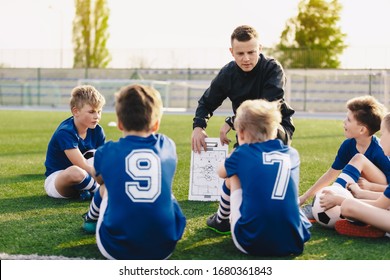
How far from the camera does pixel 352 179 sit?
4207 millimetres

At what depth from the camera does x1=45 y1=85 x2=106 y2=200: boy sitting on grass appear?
4832 millimetres

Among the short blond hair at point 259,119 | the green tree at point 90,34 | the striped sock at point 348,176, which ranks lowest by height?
the striped sock at point 348,176

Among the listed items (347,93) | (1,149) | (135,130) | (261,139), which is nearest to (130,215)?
(135,130)

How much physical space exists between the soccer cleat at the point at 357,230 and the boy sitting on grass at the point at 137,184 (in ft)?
4.29

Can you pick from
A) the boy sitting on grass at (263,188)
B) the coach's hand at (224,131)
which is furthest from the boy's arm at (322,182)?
the boy sitting on grass at (263,188)

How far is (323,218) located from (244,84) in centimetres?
132

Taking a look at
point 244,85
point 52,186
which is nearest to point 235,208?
point 244,85

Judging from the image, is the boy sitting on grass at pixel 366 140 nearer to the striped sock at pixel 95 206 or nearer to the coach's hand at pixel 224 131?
the coach's hand at pixel 224 131

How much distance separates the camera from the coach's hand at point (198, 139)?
15.6 ft

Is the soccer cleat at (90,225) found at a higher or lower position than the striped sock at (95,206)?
lower

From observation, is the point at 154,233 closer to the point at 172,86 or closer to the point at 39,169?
the point at 39,169

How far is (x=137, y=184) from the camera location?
3010mm

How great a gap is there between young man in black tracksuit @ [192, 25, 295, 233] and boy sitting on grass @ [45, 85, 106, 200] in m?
0.86

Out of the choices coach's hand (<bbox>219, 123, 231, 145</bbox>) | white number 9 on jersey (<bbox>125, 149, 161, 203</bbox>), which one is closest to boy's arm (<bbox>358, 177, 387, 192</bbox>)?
coach's hand (<bbox>219, 123, 231, 145</bbox>)
